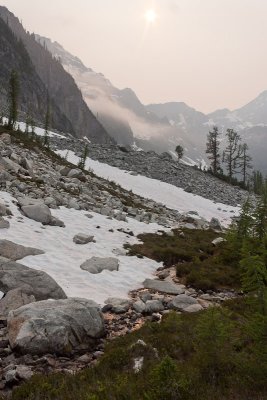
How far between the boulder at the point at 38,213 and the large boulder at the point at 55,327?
10516 millimetres

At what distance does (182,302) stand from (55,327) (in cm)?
572

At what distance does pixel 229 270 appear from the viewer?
62.0 ft

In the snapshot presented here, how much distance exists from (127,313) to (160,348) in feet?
10.7

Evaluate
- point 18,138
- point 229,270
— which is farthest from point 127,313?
point 18,138

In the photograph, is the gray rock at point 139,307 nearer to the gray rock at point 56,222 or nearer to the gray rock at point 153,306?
the gray rock at point 153,306

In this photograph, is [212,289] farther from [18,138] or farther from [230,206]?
[230,206]

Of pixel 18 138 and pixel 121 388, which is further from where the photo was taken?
pixel 18 138

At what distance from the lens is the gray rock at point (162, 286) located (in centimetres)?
1534

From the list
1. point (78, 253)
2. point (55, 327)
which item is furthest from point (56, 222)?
point (55, 327)

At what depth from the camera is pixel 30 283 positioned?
12.3 metres

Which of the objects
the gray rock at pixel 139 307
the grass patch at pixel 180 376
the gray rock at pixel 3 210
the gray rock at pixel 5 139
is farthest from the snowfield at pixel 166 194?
the grass patch at pixel 180 376

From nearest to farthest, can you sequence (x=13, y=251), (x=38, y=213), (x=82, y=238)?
(x=13, y=251), (x=82, y=238), (x=38, y=213)

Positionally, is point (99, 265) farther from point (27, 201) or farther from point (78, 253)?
point (27, 201)

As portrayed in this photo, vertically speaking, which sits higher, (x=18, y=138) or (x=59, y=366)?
(x=18, y=138)
